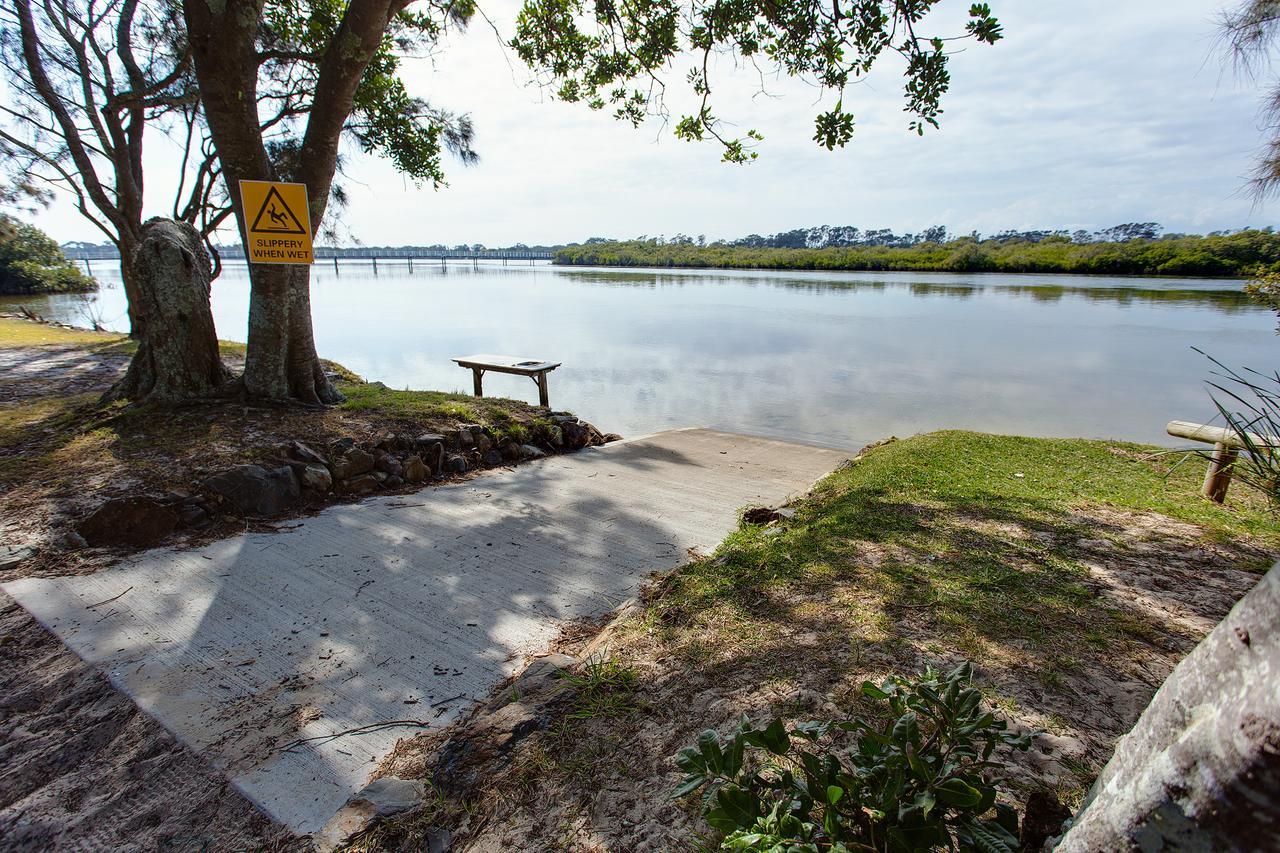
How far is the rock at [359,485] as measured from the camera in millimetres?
4728

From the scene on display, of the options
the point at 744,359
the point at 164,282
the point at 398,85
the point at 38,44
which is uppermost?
the point at 38,44

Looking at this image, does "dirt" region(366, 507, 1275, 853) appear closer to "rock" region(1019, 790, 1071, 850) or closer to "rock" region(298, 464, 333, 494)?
"rock" region(1019, 790, 1071, 850)

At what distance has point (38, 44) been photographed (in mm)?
10477

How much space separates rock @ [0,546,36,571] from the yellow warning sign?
2.72 m

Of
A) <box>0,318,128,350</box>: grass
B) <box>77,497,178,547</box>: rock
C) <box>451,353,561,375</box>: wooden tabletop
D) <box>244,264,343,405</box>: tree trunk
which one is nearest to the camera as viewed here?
<box>77,497,178,547</box>: rock

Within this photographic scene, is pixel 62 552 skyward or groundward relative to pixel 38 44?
groundward

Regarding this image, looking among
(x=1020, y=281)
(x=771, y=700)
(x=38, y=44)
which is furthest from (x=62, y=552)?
(x=1020, y=281)

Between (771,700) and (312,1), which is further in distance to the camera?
(312,1)

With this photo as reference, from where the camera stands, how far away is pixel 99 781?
1.96m

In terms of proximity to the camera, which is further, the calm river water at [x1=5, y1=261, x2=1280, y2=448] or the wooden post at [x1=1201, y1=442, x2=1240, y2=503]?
the calm river water at [x1=5, y1=261, x2=1280, y2=448]

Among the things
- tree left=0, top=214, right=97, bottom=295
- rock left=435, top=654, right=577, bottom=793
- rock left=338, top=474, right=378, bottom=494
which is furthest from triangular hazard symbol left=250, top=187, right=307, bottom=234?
tree left=0, top=214, right=97, bottom=295

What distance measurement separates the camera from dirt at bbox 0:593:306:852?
1.76m

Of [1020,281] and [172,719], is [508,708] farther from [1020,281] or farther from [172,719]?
[1020,281]

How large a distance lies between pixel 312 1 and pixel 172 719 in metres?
9.05
